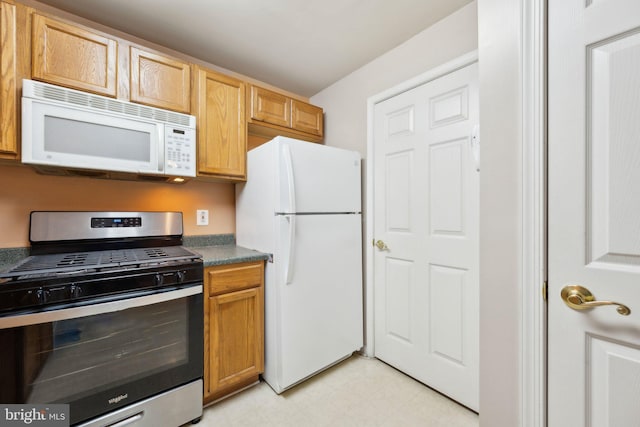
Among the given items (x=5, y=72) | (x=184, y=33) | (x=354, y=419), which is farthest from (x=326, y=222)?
(x=5, y=72)

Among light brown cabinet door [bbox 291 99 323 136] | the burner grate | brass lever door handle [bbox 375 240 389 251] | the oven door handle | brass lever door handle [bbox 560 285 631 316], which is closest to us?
brass lever door handle [bbox 560 285 631 316]

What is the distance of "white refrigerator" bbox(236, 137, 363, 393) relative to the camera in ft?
5.55

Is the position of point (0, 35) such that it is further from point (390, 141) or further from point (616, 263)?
point (616, 263)

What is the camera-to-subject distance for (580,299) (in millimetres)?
785

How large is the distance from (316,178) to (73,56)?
1.49 metres

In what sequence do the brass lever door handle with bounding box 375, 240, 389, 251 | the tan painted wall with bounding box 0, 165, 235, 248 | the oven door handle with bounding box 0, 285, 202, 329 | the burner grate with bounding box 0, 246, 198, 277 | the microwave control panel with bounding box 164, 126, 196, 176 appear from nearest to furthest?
the oven door handle with bounding box 0, 285, 202, 329 < the burner grate with bounding box 0, 246, 198, 277 < the tan painted wall with bounding box 0, 165, 235, 248 < the microwave control panel with bounding box 164, 126, 196, 176 < the brass lever door handle with bounding box 375, 240, 389, 251

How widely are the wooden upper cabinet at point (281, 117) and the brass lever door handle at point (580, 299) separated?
202 centimetres

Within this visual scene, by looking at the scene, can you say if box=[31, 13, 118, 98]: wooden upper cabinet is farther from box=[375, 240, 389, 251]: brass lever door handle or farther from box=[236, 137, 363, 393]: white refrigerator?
box=[375, 240, 389, 251]: brass lever door handle

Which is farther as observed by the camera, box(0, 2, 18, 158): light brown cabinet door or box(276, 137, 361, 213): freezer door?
box(276, 137, 361, 213): freezer door

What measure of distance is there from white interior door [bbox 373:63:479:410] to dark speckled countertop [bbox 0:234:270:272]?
3.26 ft

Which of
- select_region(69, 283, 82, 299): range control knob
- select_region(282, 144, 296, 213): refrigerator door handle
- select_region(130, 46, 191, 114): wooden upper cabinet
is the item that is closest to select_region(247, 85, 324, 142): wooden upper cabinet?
select_region(130, 46, 191, 114): wooden upper cabinet

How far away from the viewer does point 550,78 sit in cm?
85

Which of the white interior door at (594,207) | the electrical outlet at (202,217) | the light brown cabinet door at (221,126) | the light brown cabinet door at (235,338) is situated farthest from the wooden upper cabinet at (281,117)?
the white interior door at (594,207)

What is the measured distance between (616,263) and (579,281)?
0.32 feet
